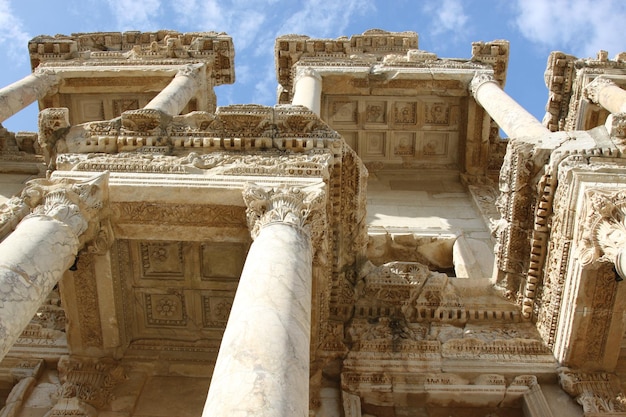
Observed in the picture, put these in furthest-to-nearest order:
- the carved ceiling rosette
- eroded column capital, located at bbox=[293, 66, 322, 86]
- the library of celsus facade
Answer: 1. eroded column capital, located at bbox=[293, 66, 322, 86]
2. the library of celsus facade
3. the carved ceiling rosette

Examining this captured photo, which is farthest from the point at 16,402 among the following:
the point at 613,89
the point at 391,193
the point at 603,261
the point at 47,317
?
the point at 613,89

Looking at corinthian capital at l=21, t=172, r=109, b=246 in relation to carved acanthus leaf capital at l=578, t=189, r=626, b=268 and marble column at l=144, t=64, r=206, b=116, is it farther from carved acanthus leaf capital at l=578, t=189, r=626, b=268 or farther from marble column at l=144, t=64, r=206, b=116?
carved acanthus leaf capital at l=578, t=189, r=626, b=268

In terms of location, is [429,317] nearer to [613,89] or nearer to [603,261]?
[603,261]

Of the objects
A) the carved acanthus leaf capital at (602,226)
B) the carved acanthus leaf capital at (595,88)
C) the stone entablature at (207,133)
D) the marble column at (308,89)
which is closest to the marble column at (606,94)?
the carved acanthus leaf capital at (595,88)

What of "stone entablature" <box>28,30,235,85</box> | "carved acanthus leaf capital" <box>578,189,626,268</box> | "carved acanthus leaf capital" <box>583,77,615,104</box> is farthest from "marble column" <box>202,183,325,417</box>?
"stone entablature" <box>28,30,235,85</box>

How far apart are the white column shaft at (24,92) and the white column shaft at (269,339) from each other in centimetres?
980

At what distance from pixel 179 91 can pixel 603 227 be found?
10.3 m

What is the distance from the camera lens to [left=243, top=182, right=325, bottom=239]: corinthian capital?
8016mm

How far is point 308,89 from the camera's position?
1566 centimetres

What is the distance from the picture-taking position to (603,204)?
8.51 m

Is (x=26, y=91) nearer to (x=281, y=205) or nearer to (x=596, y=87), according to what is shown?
(x=281, y=205)

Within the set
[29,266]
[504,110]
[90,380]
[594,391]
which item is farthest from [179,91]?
[594,391]

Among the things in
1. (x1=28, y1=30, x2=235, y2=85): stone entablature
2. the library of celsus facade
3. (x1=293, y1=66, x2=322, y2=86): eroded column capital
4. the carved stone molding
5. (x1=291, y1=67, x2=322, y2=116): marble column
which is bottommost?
the carved stone molding

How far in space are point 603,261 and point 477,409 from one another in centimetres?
260
